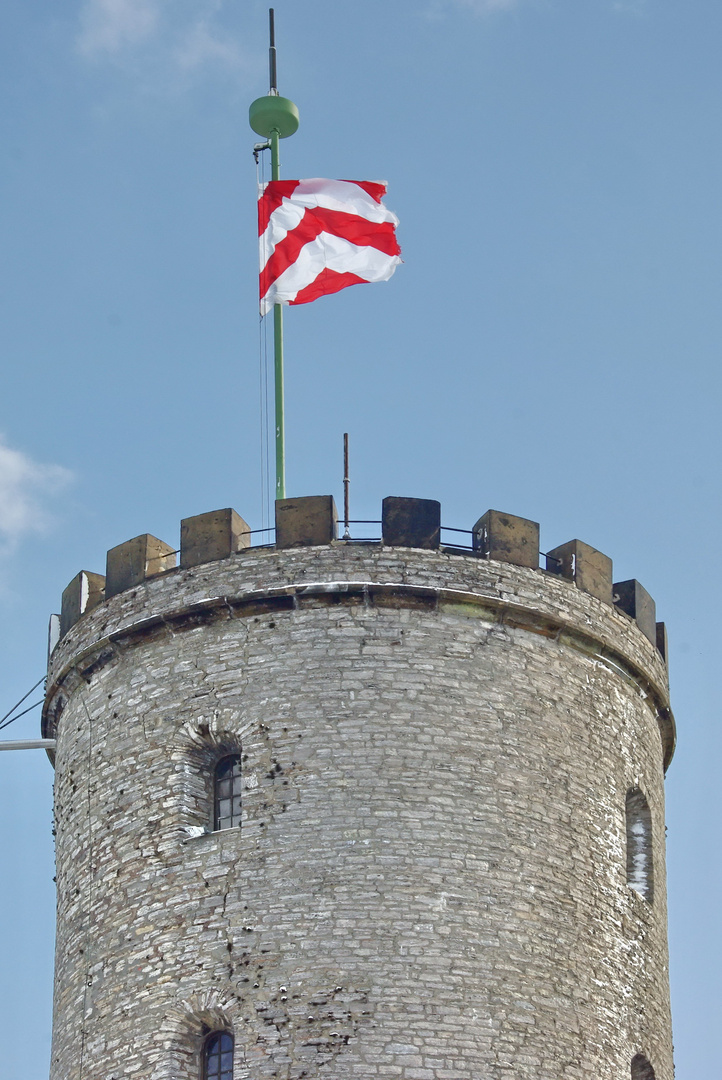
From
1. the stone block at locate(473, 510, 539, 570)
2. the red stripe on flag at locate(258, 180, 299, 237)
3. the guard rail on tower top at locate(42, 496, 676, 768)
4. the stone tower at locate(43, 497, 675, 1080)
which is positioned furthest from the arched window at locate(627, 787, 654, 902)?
the red stripe on flag at locate(258, 180, 299, 237)

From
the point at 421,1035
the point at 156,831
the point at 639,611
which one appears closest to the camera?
the point at 421,1035

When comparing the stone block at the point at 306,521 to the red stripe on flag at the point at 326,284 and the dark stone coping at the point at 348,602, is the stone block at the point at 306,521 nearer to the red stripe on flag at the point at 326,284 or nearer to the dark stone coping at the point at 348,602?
the dark stone coping at the point at 348,602

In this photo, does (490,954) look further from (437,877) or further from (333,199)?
(333,199)

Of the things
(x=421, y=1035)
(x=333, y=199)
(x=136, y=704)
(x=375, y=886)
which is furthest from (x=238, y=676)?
(x=333, y=199)

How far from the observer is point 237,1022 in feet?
83.1

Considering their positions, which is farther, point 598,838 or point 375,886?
point 598,838

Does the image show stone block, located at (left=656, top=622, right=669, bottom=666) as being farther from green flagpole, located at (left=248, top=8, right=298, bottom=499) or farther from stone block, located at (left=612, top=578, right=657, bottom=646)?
green flagpole, located at (left=248, top=8, right=298, bottom=499)

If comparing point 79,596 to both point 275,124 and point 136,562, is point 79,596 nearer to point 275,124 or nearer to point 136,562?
point 136,562

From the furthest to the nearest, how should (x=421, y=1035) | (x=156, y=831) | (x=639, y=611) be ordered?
(x=639, y=611) → (x=156, y=831) → (x=421, y=1035)

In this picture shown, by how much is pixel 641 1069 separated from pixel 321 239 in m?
11.4

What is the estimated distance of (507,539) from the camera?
28.4m

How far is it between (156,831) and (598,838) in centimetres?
514

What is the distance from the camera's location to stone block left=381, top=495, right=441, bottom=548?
2789 centimetres

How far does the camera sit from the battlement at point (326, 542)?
27953 mm
